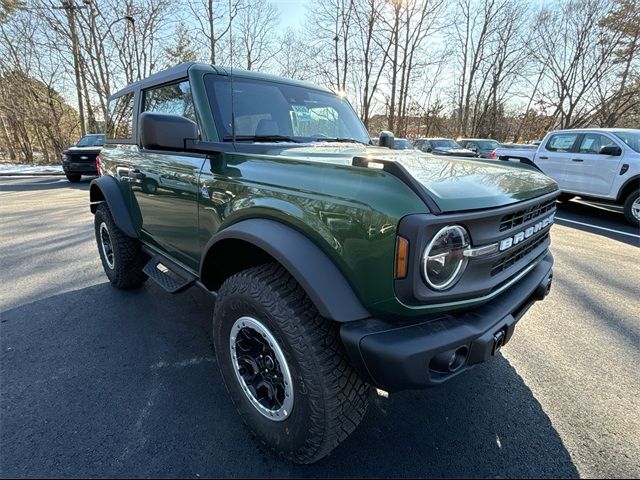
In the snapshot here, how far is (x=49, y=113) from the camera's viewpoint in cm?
2408

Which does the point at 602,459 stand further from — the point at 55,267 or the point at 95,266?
the point at 55,267

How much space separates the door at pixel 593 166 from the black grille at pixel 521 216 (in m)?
7.08

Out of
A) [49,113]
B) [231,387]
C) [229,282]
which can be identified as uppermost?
[49,113]

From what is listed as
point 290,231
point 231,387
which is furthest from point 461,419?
point 290,231

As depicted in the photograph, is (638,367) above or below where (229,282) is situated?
below

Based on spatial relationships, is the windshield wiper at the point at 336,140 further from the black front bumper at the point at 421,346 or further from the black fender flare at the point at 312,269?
the black front bumper at the point at 421,346

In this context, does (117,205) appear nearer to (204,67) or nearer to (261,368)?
(204,67)

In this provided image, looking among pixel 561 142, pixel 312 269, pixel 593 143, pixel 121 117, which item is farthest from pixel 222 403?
pixel 561 142

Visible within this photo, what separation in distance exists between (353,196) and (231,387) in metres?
1.30

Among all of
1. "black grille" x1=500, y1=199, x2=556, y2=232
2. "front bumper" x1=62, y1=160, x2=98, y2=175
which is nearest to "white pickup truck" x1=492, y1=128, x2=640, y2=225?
"black grille" x1=500, y1=199, x2=556, y2=232

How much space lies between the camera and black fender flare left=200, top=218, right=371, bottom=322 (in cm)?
140

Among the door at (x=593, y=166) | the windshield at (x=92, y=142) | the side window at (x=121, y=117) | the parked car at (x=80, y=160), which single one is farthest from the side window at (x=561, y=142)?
the windshield at (x=92, y=142)

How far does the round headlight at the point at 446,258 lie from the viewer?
4.35 ft

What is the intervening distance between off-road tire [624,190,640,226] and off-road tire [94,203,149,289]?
861cm
